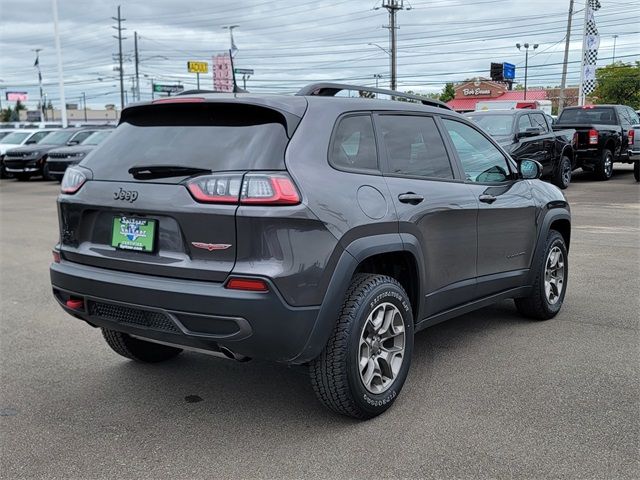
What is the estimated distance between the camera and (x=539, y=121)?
48.3 ft

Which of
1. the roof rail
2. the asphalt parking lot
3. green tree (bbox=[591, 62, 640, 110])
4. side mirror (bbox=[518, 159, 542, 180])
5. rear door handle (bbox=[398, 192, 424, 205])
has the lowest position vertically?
the asphalt parking lot

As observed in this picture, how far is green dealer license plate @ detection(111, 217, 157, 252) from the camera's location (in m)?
3.48

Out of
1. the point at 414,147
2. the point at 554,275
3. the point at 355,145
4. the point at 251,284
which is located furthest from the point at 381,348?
the point at 554,275

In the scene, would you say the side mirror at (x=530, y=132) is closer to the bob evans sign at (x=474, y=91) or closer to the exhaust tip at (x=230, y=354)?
the exhaust tip at (x=230, y=354)

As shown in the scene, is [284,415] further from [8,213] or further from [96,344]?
[8,213]

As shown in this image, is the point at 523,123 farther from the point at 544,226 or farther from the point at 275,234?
the point at 275,234

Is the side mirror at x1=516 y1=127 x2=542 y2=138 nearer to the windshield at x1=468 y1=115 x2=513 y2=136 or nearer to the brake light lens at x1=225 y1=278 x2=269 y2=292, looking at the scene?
the windshield at x1=468 y1=115 x2=513 y2=136

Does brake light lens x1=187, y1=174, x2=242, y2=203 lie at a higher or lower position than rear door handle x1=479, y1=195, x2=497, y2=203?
higher

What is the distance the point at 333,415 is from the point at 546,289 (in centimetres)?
253

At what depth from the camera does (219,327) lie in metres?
3.26

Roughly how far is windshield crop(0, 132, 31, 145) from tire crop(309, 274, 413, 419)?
25131mm

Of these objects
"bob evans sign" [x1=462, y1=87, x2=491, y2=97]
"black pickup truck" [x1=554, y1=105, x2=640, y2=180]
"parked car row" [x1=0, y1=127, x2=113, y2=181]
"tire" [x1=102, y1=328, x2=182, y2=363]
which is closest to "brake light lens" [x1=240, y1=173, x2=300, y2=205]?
"tire" [x1=102, y1=328, x2=182, y2=363]

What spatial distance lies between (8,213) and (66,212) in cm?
1133

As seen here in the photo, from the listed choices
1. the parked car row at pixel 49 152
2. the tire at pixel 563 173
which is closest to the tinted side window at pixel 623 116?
the tire at pixel 563 173
